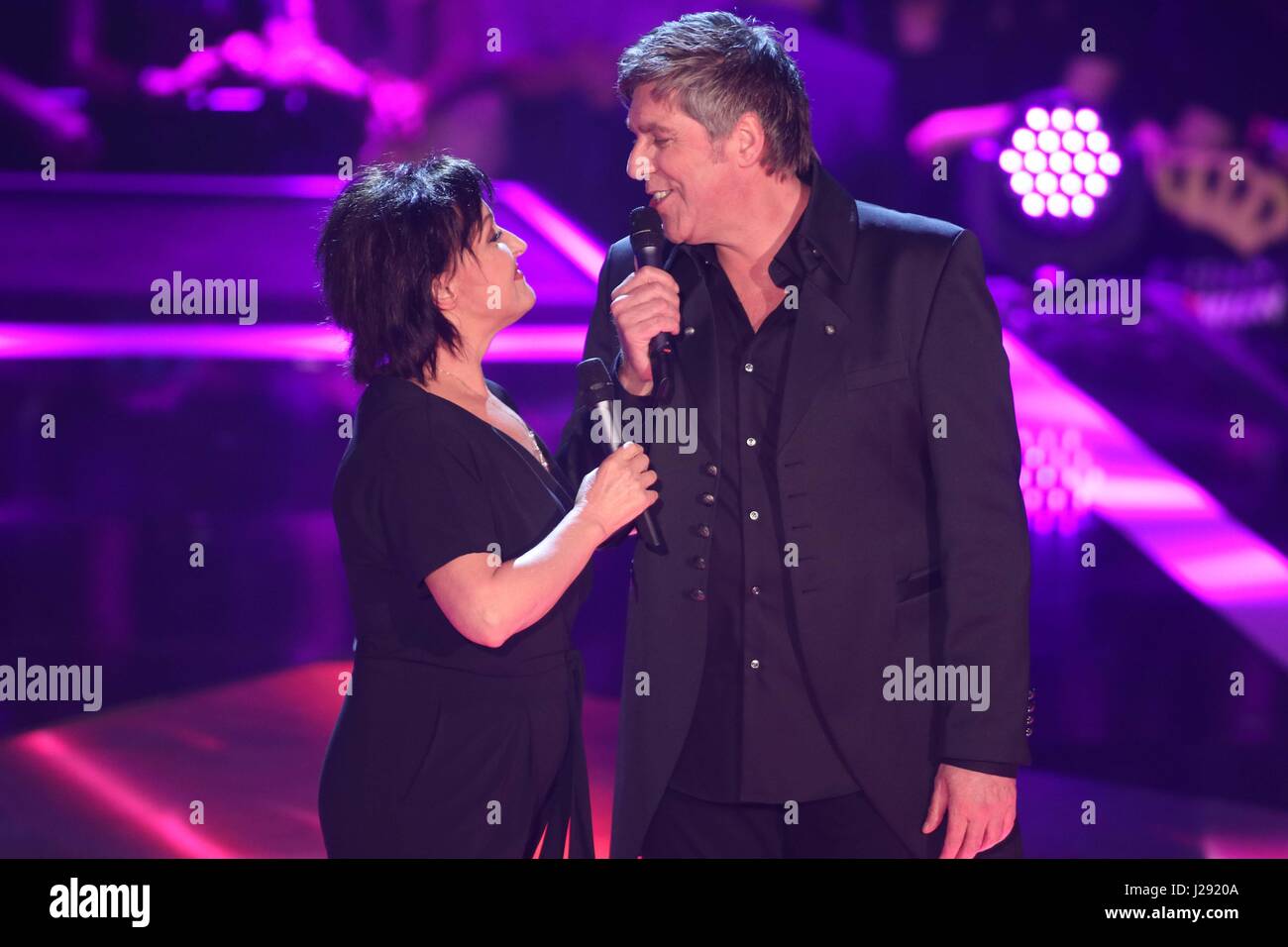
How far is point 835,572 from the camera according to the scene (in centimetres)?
181

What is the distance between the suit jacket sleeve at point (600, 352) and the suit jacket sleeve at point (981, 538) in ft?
1.78

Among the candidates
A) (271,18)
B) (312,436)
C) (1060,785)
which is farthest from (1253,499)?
(271,18)

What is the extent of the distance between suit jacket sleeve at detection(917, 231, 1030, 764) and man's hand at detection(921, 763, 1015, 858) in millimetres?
31

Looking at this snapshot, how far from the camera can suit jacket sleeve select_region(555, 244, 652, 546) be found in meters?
2.10

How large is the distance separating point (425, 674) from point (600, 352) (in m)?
0.61

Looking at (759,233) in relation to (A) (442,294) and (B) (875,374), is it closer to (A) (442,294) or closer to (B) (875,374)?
(B) (875,374)

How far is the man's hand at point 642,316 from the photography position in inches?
75.1

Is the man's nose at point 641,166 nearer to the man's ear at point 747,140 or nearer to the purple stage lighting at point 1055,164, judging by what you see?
the man's ear at point 747,140

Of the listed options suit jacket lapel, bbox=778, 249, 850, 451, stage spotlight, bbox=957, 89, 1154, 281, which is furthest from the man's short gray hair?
stage spotlight, bbox=957, 89, 1154, 281

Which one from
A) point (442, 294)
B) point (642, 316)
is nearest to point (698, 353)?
point (642, 316)

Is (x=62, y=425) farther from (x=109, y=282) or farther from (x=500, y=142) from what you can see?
(x=500, y=142)

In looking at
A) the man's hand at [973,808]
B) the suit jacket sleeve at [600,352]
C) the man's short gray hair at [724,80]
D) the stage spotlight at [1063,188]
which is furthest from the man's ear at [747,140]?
the stage spotlight at [1063,188]

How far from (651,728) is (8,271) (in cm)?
278

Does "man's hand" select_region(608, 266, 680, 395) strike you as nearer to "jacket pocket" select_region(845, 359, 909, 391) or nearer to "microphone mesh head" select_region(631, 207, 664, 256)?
"microphone mesh head" select_region(631, 207, 664, 256)
